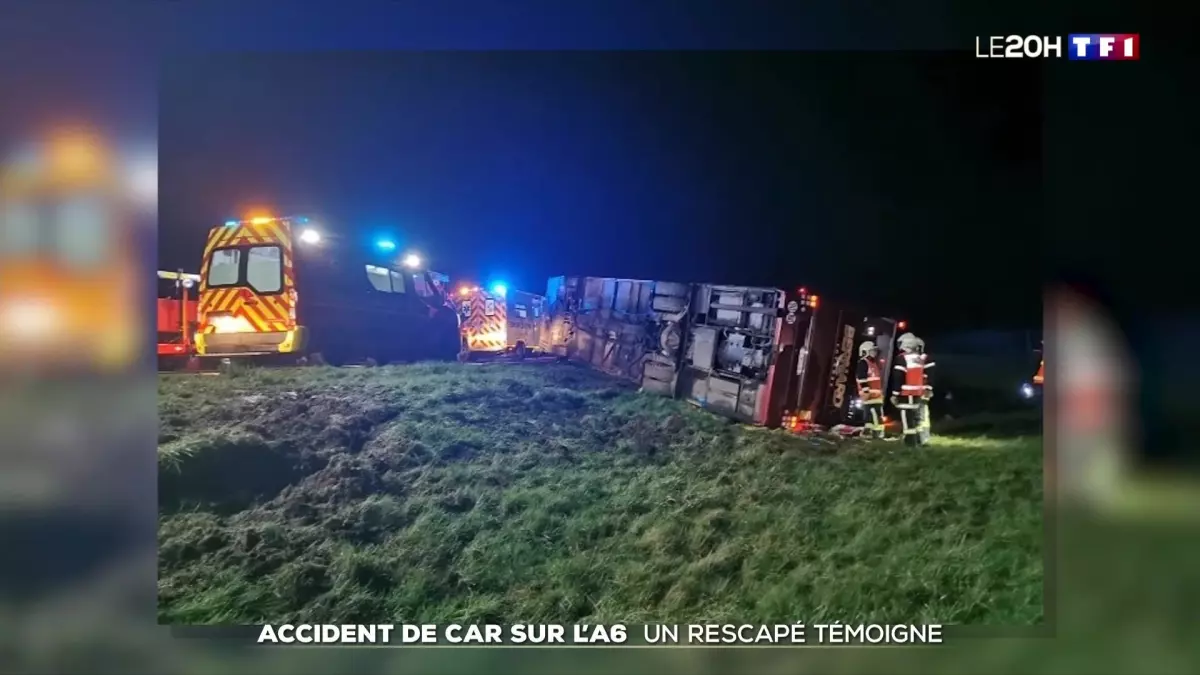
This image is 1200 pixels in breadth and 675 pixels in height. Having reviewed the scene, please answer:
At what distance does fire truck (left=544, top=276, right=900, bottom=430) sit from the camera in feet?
6.63

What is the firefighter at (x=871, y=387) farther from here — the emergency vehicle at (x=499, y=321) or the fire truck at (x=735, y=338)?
the emergency vehicle at (x=499, y=321)

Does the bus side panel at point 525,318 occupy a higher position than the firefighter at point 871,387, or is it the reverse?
the bus side panel at point 525,318

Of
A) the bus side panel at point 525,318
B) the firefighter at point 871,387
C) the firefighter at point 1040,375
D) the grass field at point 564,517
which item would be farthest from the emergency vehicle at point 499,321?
the firefighter at point 1040,375

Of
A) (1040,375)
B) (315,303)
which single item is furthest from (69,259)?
(1040,375)

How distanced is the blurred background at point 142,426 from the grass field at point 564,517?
0.09 m

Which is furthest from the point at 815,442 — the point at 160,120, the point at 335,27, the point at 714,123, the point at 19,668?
the point at 19,668

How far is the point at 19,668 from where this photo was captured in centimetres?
205

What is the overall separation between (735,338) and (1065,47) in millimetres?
1102

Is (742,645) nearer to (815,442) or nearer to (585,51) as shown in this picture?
(815,442)

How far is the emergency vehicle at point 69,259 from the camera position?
2.03m

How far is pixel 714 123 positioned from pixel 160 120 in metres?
1.41
